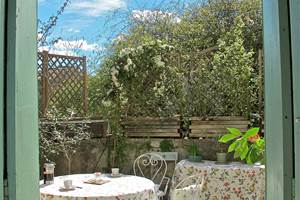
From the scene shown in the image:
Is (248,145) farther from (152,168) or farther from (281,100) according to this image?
(281,100)

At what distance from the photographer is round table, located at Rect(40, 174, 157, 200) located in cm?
299

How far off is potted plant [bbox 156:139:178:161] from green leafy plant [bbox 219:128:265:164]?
2.24 feet

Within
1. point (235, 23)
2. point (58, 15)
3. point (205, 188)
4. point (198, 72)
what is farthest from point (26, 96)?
point (235, 23)

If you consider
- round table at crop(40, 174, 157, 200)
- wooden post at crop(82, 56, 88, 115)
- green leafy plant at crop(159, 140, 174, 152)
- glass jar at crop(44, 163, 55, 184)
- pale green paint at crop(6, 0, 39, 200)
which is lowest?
round table at crop(40, 174, 157, 200)

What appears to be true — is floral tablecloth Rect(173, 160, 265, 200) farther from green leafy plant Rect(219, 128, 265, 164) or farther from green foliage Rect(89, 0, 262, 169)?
green foliage Rect(89, 0, 262, 169)

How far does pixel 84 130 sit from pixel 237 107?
2.02 meters

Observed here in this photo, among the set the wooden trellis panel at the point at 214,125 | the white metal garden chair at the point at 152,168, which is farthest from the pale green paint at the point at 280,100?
the wooden trellis panel at the point at 214,125

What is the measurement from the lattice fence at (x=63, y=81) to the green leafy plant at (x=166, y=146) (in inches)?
47.4

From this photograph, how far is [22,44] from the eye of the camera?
0.84 meters

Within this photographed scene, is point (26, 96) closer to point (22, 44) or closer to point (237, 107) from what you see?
point (22, 44)

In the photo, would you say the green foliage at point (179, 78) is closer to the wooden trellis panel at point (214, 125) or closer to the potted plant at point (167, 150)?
the wooden trellis panel at point (214, 125)

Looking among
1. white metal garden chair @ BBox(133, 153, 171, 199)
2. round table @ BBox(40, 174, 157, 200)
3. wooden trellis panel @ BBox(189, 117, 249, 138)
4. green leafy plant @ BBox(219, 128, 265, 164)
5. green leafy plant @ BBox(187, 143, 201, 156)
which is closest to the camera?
round table @ BBox(40, 174, 157, 200)

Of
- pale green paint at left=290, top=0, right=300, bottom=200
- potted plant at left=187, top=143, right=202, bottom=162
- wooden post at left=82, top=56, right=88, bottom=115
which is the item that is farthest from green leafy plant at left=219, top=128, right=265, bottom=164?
pale green paint at left=290, top=0, right=300, bottom=200

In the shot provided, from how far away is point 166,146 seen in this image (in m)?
5.22
